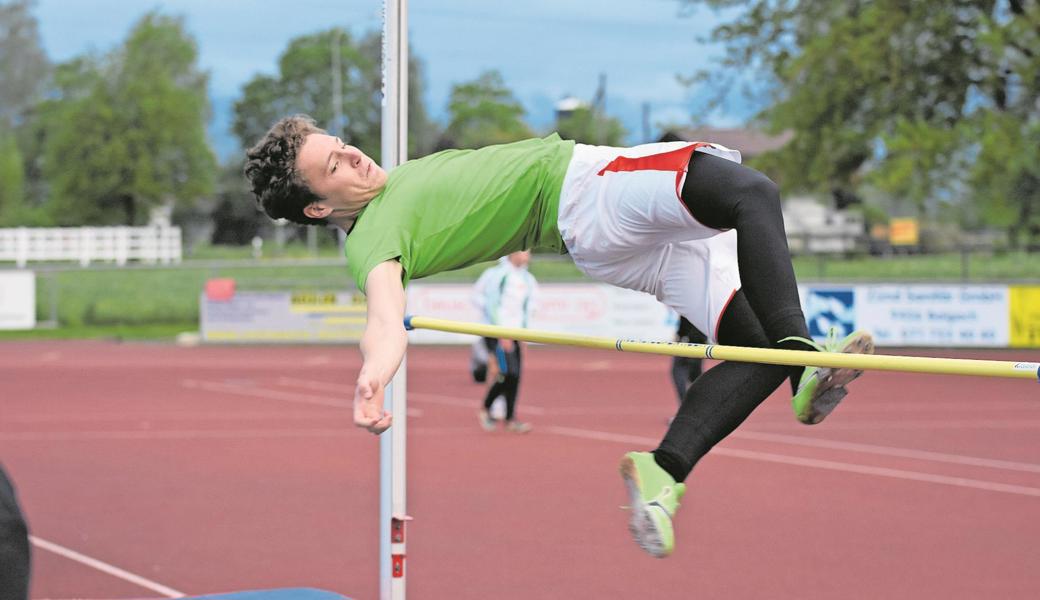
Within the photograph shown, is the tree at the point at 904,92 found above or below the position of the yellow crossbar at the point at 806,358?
above

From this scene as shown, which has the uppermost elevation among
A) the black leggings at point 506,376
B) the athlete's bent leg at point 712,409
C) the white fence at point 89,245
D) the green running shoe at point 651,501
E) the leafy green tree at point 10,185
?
the leafy green tree at point 10,185

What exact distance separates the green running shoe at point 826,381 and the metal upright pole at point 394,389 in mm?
1533

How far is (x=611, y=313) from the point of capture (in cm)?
1861

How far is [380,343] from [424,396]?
1118 centimetres

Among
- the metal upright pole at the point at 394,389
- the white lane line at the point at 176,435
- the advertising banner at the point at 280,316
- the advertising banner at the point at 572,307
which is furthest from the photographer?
the advertising banner at the point at 280,316

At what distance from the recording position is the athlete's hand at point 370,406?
2928 millimetres

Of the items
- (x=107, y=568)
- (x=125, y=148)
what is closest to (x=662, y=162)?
(x=107, y=568)

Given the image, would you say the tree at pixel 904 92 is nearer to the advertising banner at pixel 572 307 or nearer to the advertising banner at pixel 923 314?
the advertising banner at pixel 923 314

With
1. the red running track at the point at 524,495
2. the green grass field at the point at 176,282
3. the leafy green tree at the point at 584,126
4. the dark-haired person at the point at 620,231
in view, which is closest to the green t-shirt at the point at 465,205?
the dark-haired person at the point at 620,231

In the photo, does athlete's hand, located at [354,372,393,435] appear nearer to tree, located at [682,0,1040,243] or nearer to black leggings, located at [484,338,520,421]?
black leggings, located at [484,338,520,421]

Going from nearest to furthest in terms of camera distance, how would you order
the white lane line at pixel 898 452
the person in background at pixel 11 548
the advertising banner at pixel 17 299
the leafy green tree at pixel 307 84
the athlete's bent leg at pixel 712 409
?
the person in background at pixel 11 548 → the athlete's bent leg at pixel 712 409 → the white lane line at pixel 898 452 → the advertising banner at pixel 17 299 → the leafy green tree at pixel 307 84

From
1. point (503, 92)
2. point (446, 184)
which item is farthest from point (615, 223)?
point (503, 92)

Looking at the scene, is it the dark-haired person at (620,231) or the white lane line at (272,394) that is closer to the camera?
the dark-haired person at (620,231)

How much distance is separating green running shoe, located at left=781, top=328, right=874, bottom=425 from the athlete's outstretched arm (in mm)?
966
